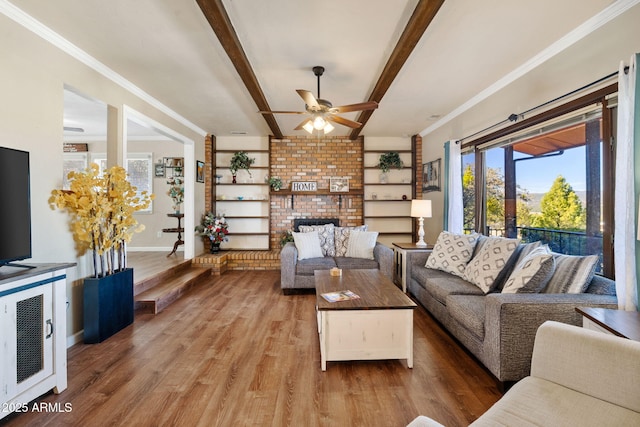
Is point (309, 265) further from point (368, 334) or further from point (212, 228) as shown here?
point (212, 228)

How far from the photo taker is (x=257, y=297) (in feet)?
12.8

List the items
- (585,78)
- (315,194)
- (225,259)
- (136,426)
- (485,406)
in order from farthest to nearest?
1. (315,194)
2. (225,259)
3. (585,78)
4. (485,406)
5. (136,426)

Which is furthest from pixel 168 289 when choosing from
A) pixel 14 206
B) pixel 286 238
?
pixel 286 238

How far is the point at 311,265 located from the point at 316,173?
7.77ft

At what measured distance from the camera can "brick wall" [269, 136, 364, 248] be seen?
233 inches

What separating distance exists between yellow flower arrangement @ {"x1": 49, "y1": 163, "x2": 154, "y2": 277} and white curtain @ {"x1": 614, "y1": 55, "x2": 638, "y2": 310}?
360 cm

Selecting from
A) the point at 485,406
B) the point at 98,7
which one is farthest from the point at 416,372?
the point at 98,7

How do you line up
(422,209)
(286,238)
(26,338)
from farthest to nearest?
(286,238) → (422,209) → (26,338)

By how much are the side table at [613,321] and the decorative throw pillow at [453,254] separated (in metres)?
1.45

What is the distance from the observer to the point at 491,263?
108 inches

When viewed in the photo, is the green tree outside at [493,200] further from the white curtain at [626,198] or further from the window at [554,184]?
the white curtain at [626,198]

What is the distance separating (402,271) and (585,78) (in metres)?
2.79

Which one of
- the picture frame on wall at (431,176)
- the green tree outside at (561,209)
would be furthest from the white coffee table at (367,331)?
the picture frame on wall at (431,176)

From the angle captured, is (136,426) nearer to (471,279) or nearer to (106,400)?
(106,400)
